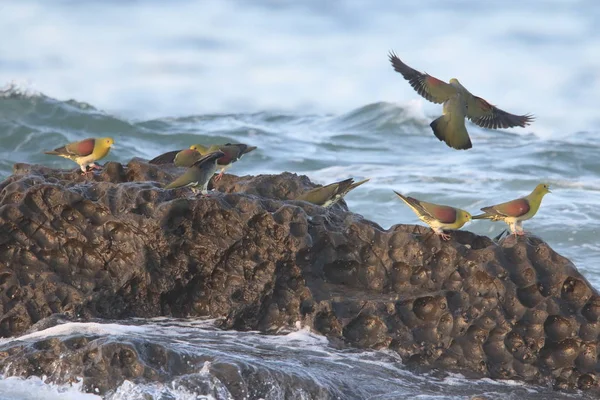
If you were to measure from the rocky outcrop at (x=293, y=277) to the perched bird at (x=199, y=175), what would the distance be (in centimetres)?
9

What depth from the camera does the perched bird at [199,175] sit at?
6285 millimetres

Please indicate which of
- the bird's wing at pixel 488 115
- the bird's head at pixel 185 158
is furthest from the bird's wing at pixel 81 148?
the bird's wing at pixel 488 115

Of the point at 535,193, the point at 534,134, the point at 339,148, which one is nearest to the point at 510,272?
the point at 535,193

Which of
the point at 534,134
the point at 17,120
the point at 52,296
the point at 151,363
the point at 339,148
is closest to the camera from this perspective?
the point at 151,363

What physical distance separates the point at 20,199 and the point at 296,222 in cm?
158

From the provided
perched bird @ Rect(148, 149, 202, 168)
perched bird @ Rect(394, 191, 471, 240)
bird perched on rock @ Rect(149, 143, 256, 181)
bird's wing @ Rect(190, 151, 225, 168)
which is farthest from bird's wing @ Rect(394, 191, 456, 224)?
perched bird @ Rect(148, 149, 202, 168)

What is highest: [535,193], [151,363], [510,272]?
[535,193]

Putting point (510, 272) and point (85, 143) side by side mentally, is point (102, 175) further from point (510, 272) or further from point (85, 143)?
point (510, 272)

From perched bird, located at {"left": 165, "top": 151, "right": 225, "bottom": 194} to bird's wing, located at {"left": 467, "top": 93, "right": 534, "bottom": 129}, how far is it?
2357mm

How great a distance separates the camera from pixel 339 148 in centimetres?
1942

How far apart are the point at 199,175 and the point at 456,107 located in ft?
8.11

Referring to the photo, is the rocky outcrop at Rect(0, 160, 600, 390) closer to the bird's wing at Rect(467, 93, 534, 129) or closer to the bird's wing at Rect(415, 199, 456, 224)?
the bird's wing at Rect(415, 199, 456, 224)

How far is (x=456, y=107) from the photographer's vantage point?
26.5 ft

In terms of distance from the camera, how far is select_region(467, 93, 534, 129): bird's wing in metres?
8.12
